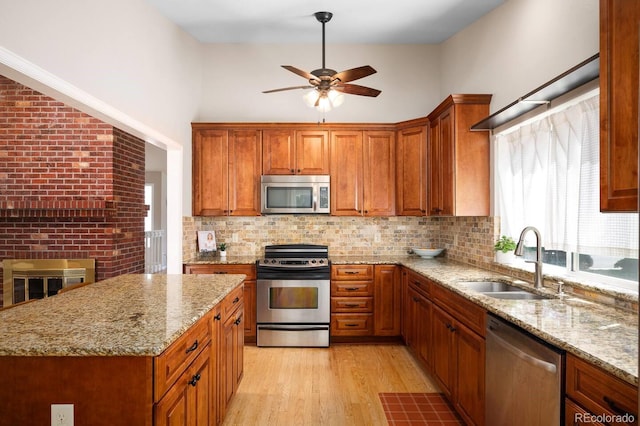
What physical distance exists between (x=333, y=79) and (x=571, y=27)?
1.70 meters

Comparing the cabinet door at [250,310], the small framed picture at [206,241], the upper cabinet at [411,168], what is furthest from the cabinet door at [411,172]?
the small framed picture at [206,241]

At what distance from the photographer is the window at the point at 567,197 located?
219 centimetres

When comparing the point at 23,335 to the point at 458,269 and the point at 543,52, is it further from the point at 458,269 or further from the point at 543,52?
the point at 543,52

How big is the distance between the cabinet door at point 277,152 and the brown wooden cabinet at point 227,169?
0.23 feet

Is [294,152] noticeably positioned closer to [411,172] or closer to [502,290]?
[411,172]

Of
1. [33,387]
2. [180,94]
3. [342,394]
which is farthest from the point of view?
[180,94]

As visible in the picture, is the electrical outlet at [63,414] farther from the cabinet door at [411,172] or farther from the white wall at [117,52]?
the cabinet door at [411,172]

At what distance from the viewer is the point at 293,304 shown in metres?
4.13

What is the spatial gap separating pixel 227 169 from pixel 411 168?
2061 millimetres

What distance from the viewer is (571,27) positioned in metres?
2.48

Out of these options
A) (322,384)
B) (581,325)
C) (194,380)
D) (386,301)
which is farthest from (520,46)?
(194,380)

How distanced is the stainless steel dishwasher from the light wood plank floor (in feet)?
3.04

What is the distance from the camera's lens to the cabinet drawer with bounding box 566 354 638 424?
1.23 m

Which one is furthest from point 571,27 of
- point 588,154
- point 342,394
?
point 342,394
